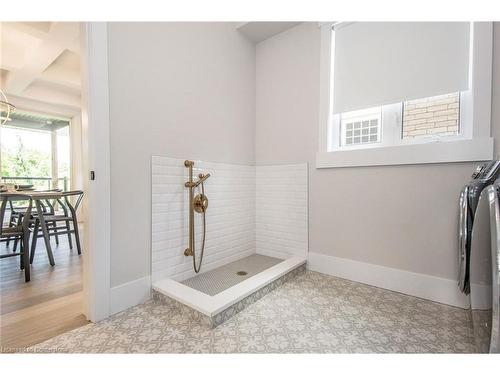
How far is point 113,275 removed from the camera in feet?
4.84

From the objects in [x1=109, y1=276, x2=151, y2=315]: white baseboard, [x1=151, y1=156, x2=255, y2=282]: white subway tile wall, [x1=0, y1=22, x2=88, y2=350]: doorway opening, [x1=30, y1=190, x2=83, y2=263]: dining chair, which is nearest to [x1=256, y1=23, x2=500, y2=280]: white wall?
[x1=151, y1=156, x2=255, y2=282]: white subway tile wall

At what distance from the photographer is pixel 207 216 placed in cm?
209

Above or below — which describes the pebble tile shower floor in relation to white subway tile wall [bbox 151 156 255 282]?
below

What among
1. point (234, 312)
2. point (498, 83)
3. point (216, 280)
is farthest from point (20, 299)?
point (498, 83)

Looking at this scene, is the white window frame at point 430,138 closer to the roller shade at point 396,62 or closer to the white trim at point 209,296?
the roller shade at point 396,62

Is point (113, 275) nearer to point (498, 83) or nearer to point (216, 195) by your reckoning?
point (216, 195)

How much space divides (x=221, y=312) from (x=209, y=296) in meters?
0.15

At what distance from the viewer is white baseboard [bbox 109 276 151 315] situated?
1.47 meters

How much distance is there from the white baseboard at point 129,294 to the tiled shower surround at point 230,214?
84mm

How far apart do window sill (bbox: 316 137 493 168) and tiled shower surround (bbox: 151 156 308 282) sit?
333 millimetres

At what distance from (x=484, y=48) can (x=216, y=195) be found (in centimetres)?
215

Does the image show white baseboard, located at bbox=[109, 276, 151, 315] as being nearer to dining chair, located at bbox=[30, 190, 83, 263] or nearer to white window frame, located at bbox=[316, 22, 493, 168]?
dining chair, located at bbox=[30, 190, 83, 263]

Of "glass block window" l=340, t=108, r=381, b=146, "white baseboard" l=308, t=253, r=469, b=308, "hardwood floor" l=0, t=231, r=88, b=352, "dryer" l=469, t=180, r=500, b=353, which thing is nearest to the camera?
"dryer" l=469, t=180, r=500, b=353

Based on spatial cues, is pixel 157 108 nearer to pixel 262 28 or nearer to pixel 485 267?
pixel 262 28
